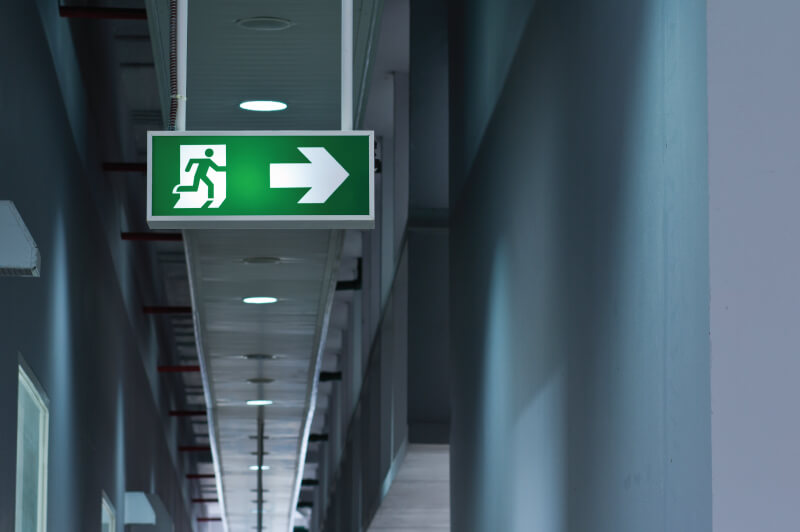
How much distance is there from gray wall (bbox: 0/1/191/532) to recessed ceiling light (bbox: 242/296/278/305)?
1.25m

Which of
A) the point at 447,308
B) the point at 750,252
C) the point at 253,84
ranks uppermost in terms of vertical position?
the point at 253,84

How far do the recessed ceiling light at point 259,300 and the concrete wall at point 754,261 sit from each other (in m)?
10.0

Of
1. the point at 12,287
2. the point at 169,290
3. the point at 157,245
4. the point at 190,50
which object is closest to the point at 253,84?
the point at 190,50

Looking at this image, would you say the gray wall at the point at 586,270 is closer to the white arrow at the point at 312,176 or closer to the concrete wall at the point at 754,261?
the concrete wall at the point at 754,261

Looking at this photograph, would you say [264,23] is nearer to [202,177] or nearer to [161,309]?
[202,177]

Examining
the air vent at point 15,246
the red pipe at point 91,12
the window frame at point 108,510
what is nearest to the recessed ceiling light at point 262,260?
the window frame at point 108,510

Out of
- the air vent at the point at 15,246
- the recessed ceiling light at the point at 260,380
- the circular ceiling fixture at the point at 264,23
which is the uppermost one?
the circular ceiling fixture at the point at 264,23

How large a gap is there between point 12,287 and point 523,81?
2.62 meters

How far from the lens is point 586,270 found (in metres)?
5.04

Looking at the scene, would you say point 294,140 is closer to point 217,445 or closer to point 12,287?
point 12,287

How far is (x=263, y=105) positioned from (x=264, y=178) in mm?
2728

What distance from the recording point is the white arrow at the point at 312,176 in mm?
6195

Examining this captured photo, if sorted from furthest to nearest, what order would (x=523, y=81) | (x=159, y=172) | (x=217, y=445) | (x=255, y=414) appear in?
(x=217, y=445) → (x=255, y=414) → (x=523, y=81) → (x=159, y=172)

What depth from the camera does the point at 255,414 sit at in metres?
19.9
